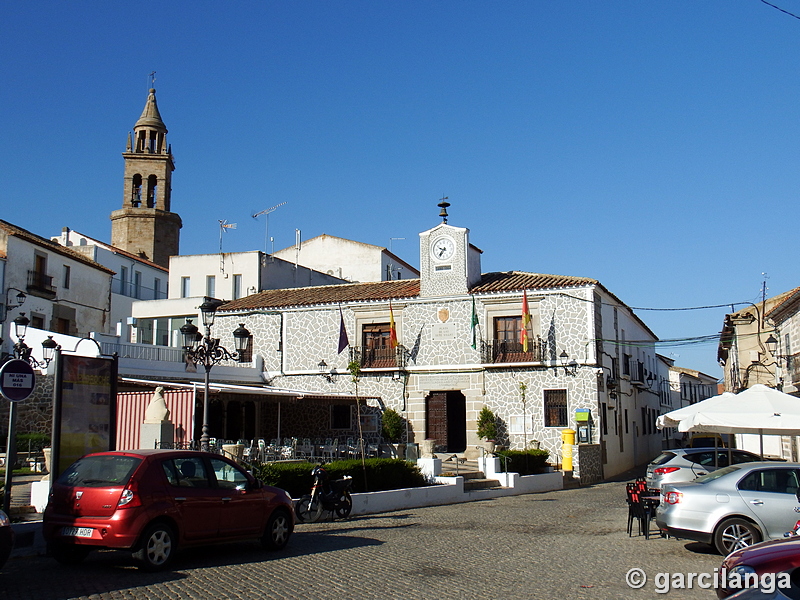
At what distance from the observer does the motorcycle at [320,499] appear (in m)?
14.6

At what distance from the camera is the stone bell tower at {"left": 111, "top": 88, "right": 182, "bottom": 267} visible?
55688 mm

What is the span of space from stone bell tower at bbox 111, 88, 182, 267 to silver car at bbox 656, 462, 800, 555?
49849mm

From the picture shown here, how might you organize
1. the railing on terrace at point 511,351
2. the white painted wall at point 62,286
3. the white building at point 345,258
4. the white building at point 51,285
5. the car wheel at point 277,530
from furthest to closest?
the white building at point 345,258 < the white painted wall at point 62,286 < the white building at point 51,285 < the railing on terrace at point 511,351 < the car wheel at point 277,530

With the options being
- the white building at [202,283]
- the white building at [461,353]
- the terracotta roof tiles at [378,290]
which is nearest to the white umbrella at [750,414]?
the white building at [461,353]

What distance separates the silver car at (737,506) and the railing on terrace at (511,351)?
16.8m

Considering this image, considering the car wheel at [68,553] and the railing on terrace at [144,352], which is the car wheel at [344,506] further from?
the railing on terrace at [144,352]

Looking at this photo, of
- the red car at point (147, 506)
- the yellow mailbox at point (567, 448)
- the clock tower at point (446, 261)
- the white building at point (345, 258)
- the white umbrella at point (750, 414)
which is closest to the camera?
the red car at point (147, 506)

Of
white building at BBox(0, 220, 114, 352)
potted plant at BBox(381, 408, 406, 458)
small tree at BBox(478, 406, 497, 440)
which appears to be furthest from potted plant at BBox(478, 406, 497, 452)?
white building at BBox(0, 220, 114, 352)

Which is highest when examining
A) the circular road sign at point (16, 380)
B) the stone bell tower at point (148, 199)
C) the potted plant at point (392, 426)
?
the stone bell tower at point (148, 199)

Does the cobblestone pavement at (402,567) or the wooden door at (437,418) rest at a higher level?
the wooden door at (437,418)

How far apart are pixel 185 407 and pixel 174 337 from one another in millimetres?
14331

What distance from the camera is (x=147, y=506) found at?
9047mm

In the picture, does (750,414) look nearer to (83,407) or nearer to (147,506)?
(147,506)

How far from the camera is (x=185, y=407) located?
2183 centimetres
